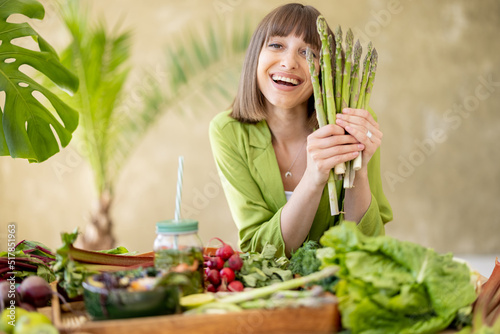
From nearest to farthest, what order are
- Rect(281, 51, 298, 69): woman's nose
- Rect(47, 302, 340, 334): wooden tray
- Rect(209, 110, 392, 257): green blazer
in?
Rect(47, 302, 340, 334): wooden tray
Rect(281, 51, 298, 69): woman's nose
Rect(209, 110, 392, 257): green blazer

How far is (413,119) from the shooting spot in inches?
219

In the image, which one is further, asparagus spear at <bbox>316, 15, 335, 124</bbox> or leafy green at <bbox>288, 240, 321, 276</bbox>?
asparagus spear at <bbox>316, 15, 335, 124</bbox>

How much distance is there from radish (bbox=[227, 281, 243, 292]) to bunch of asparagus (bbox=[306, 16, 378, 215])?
0.54m

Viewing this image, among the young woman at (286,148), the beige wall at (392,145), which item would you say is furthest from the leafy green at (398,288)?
the beige wall at (392,145)

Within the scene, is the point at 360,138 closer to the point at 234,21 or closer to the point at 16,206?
the point at 234,21

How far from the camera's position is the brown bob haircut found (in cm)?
189

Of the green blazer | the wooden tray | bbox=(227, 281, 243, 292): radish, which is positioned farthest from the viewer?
the green blazer

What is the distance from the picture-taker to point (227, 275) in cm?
137

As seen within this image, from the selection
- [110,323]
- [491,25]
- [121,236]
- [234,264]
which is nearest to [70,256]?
[110,323]

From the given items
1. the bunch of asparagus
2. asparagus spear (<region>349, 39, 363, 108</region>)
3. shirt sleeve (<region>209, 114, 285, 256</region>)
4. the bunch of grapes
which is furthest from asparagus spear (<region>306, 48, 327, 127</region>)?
the bunch of grapes

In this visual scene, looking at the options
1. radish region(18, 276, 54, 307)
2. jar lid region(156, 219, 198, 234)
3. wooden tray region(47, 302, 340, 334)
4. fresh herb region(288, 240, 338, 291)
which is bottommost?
wooden tray region(47, 302, 340, 334)

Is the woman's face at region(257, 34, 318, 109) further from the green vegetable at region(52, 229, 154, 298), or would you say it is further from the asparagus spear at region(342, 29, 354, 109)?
the green vegetable at region(52, 229, 154, 298)

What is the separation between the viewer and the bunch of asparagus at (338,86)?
1.66 m

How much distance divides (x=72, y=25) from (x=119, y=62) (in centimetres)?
46
